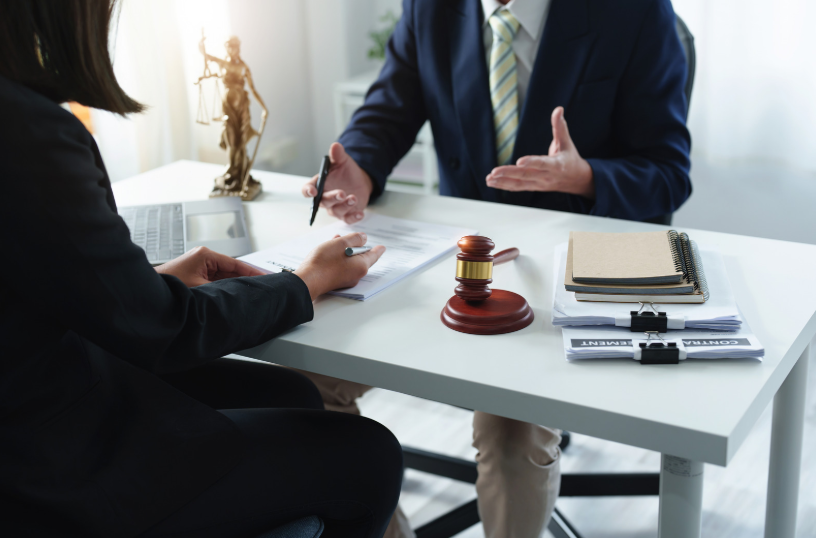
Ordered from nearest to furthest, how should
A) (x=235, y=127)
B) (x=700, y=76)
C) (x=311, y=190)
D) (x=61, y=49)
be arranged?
1. (x=61, y=49)
2. (x=311, y=190)
3. (x=235, y=127)
4. (x=700, y=76)

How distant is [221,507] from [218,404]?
320 millimetres

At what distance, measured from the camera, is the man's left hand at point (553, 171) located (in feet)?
3.92

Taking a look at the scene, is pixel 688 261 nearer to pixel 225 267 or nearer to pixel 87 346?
pixel 225 267

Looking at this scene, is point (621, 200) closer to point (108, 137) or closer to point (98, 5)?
point (98, 5)

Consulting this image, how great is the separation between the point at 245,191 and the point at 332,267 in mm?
562

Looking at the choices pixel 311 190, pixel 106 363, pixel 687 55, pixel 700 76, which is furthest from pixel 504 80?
pixel 700 76

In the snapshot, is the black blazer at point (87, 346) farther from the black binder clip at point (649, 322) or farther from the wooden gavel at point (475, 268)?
the black binder clip at point (649, 322)

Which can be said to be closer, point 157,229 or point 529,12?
point 157,229

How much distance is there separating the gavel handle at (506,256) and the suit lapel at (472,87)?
1.66ft

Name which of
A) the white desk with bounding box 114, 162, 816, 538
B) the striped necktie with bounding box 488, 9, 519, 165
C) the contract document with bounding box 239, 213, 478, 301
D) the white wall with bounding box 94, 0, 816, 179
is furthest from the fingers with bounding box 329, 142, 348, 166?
the white wall with bounding box 94, 0, 816, 179

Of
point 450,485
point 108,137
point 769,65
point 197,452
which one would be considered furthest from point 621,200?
point 108,137

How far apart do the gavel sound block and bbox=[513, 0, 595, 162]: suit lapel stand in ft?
2.21

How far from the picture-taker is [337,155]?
137 cm

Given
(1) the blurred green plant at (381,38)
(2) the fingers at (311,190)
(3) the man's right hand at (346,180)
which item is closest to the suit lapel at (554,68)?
(3) the man's right hand at (346,180)
